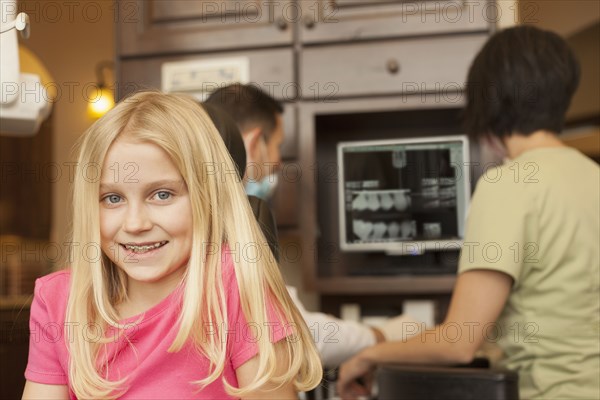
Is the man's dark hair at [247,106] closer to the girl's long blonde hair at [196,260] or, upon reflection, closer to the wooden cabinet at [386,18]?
the wooden cabinet at [386,18]

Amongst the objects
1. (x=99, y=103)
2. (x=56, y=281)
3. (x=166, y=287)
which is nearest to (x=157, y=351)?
(x=166, y=287)

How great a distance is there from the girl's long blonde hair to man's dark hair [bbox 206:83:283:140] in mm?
737

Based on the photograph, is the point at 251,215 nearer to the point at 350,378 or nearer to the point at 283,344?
the point at 283,344

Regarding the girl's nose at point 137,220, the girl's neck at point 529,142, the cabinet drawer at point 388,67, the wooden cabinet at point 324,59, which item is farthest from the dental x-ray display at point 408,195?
the girl's nose at point 137,220

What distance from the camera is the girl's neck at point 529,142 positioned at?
158cm

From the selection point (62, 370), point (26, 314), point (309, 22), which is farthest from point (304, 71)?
point (26, 314)

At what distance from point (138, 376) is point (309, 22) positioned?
54.2 inches

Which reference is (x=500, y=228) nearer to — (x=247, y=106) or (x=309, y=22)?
(x=247, y=106)

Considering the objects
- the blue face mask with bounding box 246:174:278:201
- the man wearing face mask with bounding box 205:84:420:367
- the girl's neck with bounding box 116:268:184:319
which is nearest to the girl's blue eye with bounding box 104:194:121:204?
the girl's neck with bounding box 116:268:184:319

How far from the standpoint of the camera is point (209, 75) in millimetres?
2234

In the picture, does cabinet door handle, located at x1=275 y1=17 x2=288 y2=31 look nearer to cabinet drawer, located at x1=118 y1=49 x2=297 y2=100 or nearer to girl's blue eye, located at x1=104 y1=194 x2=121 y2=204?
cabinet drawer, located at x1=118 y1=49 x2=297 y2=100

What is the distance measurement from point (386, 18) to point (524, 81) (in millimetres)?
685

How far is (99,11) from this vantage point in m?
4.37

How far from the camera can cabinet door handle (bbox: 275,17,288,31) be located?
221cm
